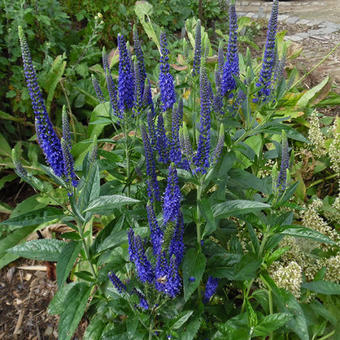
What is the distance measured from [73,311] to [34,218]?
60 cm

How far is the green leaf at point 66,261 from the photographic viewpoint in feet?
5.76

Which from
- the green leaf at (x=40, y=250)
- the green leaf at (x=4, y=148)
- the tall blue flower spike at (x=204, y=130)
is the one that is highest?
the tall blue flower spike at (x=204, y=130)

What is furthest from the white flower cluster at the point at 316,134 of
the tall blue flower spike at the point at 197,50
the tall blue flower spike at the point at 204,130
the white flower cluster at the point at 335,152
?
the tall blue flower spike at the point at 204,130

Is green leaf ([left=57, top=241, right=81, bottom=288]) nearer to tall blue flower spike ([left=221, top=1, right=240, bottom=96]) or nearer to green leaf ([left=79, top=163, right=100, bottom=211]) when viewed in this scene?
green leaf ([left=79, top=163, right=100, bottom=211])

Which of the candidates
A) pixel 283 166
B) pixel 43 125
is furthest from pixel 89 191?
pixel 283 166

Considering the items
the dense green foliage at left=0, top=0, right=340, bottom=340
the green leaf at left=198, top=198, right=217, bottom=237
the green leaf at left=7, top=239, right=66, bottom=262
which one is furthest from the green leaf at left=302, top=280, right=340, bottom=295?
the green leaf at left=7, top=239, right=66, bottom=262

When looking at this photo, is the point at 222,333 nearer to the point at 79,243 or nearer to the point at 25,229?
the point at 79,243

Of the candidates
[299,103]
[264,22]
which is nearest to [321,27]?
[264,22]

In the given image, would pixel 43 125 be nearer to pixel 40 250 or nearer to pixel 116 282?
pixel 40 250

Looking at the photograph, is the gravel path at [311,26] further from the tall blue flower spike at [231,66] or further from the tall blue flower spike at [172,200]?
the tall blue flower spike at [172,200]

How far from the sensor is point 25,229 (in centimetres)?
357

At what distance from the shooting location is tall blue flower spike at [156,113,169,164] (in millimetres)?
2084

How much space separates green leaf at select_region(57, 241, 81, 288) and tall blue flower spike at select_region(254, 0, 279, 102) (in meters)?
1.41

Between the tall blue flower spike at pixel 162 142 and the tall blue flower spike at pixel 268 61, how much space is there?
26.0 inches
